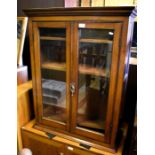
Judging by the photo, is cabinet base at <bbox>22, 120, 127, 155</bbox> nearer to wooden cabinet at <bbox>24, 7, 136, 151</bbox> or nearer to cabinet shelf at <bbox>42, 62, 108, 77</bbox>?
wooden cabinet at <bbox>24, 7, 136, 151</bbox>

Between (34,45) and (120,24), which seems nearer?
(120,24)

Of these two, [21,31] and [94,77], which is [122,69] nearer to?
[94,77]

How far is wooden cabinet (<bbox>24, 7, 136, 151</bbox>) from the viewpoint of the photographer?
1.13 meters

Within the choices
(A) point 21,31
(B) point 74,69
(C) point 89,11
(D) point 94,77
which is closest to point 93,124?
(D) point 94,77

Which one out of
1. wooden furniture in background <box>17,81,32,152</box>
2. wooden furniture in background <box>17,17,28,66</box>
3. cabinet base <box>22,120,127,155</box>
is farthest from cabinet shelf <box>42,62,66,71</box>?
cabinet base <box>22,120,127,155</box>

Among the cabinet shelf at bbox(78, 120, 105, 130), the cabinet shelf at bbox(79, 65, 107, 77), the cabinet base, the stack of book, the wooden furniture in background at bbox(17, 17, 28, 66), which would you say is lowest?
the cabinet base

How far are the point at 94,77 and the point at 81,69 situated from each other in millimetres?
133

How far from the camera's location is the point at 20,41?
5.78 ft

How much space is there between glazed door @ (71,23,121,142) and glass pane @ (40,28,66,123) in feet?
0.46

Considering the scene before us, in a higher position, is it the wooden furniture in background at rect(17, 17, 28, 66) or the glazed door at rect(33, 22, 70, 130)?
the wooden furniture in background at rect(17, 17, 28, 66)

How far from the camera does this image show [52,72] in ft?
4.92
